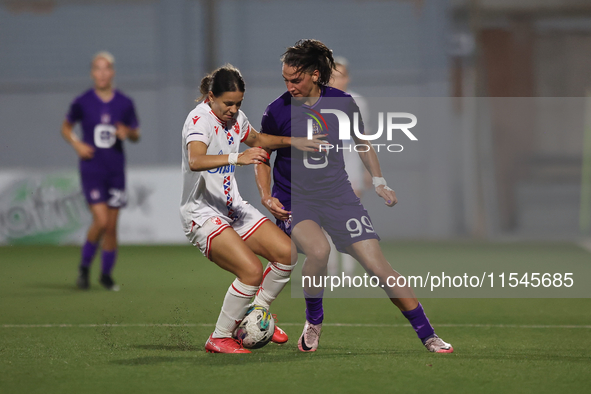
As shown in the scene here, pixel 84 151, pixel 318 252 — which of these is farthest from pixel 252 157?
pixel 84 151

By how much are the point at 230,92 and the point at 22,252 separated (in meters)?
7.34

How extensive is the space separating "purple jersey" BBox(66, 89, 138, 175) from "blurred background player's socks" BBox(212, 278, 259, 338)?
336 centimetres

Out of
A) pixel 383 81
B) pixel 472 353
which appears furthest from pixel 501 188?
pixel 472 353

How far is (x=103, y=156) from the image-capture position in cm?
720

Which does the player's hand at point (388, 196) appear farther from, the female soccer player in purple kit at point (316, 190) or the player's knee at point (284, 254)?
the player's knee at point (284, 254)

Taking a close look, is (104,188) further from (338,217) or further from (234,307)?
(338,217)

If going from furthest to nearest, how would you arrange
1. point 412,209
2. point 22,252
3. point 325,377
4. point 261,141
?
point 412,209, point 22,252, point 261,141, point 325,377

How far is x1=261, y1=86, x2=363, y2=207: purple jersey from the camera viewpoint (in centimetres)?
434

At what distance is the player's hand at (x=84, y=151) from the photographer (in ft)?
23.1

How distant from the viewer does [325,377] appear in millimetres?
3631

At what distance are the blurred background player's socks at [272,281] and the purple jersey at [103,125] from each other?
10.5ft

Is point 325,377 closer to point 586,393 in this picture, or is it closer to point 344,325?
point 586,393

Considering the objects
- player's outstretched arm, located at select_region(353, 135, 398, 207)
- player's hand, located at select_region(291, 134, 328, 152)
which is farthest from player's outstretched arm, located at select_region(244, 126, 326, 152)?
player's outstretched arm, located at select_region(353, 135, 398, 207)

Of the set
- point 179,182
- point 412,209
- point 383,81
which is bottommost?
point 412,209
